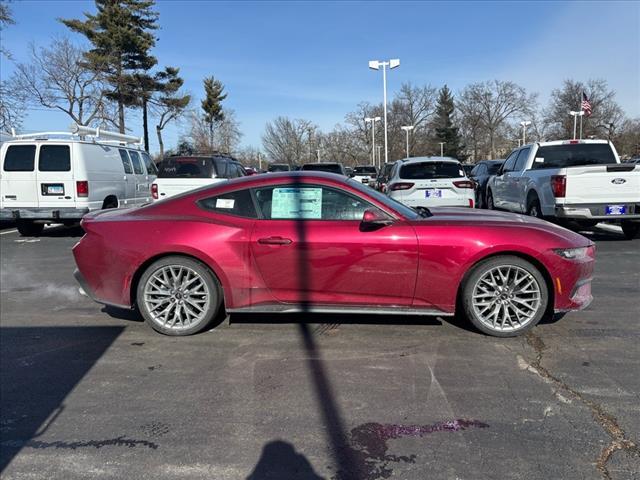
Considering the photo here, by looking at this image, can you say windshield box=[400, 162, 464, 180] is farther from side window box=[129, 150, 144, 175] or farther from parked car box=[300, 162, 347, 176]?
side window box=[129, 150, 144, 175]

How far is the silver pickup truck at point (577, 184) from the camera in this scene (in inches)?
358

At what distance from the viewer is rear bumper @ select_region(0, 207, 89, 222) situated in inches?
438

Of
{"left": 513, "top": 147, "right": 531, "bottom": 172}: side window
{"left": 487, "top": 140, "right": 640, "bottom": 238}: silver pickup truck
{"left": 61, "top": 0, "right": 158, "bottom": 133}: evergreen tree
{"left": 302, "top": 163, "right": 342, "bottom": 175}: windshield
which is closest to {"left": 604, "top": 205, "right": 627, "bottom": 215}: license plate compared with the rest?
{"left": 487, "top": 140, "right": 640, "bottom": 238}: silver pickup truck

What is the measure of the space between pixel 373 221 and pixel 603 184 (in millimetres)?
6633

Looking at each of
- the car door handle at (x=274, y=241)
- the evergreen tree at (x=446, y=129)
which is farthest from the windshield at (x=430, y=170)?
the evergreen tree at (x=446, y=129)

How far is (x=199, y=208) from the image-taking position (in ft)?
15.7

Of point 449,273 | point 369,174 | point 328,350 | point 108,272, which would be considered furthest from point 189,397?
point 369,174

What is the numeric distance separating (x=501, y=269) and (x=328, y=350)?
66.0 inches

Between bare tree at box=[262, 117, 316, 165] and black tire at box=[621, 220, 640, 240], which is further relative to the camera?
bare tree at box=[262, 117, 316, 165]

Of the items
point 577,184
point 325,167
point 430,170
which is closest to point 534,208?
point 577,184

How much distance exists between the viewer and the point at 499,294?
4488 millimetres

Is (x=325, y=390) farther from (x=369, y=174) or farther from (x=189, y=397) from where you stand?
(x=369, y=174)

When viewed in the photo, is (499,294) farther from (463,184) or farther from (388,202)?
(463,184)

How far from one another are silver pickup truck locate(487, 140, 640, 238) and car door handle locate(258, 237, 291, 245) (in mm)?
6705
